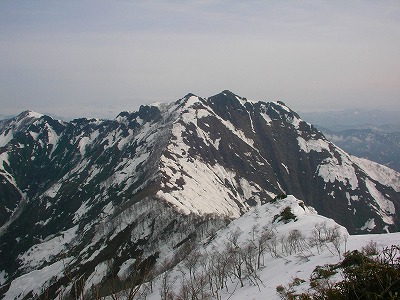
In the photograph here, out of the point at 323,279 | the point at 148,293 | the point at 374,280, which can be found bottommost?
the point at 148,293

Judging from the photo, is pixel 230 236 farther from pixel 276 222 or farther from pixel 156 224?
pixel 156 224

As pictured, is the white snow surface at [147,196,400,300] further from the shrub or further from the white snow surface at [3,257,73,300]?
the white snow surface at [3,257,73,300]

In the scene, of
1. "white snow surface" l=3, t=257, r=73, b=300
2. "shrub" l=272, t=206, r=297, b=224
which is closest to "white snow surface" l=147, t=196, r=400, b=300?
"shrub" l=272, t=206, r=297, b=224

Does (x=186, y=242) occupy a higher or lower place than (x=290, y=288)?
lower

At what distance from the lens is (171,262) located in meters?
142

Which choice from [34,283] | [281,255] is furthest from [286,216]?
[34,283]

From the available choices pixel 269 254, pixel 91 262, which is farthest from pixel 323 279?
pixel 91 262

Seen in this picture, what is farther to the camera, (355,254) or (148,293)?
(148,293)

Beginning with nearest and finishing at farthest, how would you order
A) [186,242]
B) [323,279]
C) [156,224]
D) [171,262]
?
[323,279] → [171,262] → [186,242] → [156,224]


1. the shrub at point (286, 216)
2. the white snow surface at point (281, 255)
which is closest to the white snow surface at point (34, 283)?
the white snow surface at point (281, 255)

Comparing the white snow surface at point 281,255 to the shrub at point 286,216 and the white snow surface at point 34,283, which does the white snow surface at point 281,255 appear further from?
the white snow surface at point 34,283

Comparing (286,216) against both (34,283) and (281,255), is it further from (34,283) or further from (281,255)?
(34,283)

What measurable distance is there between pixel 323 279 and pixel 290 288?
5.37 metres

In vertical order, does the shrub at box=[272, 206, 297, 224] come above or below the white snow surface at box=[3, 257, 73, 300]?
above
